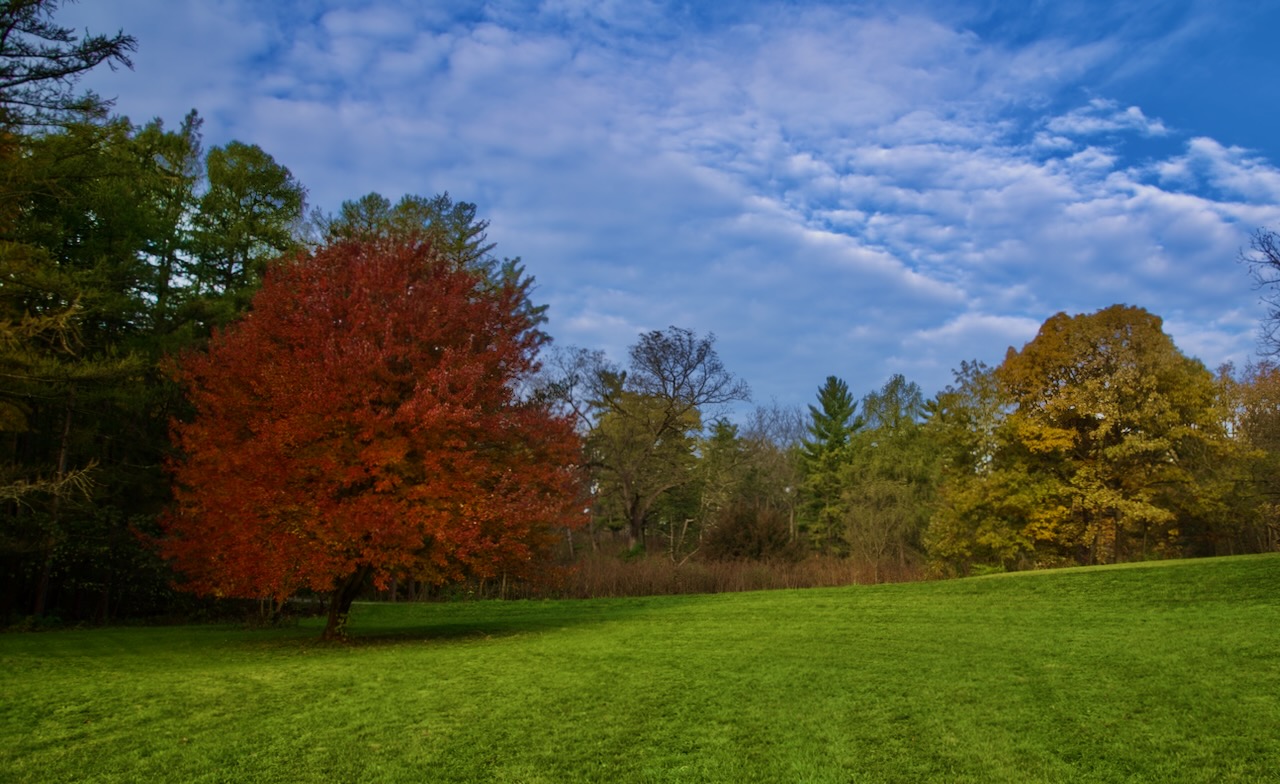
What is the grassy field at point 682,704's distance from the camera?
527cm

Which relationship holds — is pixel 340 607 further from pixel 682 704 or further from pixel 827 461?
pixel 827 461

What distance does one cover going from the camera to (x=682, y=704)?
7.23 m

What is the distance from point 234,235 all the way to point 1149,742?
26.4m

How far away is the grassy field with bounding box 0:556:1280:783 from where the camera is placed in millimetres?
5273

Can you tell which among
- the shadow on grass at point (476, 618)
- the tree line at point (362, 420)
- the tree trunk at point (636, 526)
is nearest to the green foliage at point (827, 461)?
the tree line at point (362, 420)

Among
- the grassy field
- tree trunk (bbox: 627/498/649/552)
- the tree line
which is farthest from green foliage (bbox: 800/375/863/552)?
the grassy field

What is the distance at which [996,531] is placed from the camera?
27266 millimetres

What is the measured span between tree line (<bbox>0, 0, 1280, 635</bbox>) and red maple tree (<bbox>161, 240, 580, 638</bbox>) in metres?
0.05

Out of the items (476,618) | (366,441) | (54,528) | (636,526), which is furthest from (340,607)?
(636,526)

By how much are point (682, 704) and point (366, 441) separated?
6.43 m

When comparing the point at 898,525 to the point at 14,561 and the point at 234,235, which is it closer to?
the point at 234,235

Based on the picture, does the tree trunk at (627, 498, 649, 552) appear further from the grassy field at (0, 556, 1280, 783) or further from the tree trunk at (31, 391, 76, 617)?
the grassy field at (0, 556, 1280, 783)

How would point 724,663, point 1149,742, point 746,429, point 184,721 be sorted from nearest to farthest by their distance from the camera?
point 1149,742
point 184,721
point 724,663
point 746,429

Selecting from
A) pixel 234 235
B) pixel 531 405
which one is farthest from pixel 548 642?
pixel 234 235
